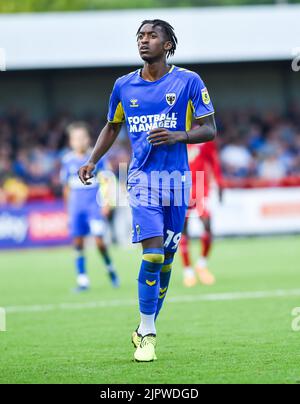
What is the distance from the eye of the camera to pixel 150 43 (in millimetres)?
8375

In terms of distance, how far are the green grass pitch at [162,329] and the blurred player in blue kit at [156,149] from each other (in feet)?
1.98

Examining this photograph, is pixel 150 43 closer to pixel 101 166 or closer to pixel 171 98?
pixel 171 98

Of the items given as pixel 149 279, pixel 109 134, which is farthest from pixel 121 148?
pixel 149 279

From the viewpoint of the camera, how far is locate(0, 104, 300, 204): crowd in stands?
26828 millimetres

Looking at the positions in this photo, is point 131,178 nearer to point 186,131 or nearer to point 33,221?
point 186,131

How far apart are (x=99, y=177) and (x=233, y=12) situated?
56.3ft

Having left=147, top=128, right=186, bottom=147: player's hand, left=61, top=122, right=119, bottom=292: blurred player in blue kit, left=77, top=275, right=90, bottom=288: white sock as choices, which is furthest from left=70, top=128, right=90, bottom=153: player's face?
left=147, top=128, right=186, bottom=147: player's hand

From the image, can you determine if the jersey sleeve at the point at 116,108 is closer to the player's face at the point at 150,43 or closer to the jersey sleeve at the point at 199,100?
the player's face at the point at 150,43

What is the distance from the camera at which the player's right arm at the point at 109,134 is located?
874 cm

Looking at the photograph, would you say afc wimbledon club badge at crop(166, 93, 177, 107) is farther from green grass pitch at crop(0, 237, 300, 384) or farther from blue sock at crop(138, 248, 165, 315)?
green grass pitch at crop(0, 237, 300, 384)

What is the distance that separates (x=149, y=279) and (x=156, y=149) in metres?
1.09

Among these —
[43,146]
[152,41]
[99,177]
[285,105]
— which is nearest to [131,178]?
[152,41]

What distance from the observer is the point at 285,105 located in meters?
35.0

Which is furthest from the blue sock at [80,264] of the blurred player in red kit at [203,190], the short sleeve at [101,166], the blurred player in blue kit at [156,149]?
the blurred player in blue kit at [156,149]
